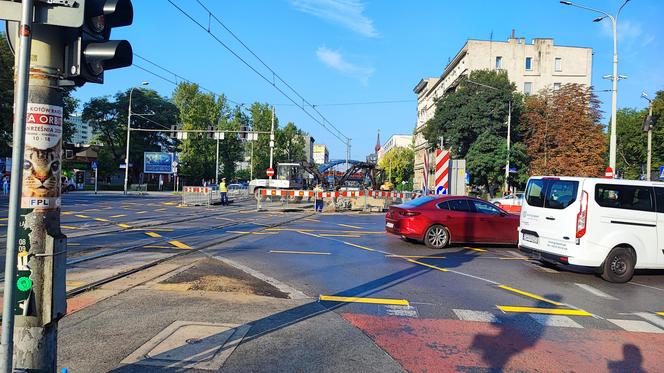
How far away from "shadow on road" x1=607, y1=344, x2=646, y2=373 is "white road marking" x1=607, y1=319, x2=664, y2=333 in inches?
34.6

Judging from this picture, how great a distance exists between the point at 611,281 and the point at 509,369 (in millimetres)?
5865

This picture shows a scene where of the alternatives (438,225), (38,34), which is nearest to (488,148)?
(438,225)

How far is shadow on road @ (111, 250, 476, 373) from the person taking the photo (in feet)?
14.6

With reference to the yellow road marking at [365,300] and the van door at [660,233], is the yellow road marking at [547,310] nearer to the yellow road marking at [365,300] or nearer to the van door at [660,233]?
the yellow road marking at [365,300]

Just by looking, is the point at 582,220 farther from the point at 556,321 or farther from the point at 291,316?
the point at 291,316

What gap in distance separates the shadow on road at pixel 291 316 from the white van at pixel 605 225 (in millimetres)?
2553

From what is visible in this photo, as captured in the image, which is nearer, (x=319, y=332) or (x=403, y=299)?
(x=319, y=332)

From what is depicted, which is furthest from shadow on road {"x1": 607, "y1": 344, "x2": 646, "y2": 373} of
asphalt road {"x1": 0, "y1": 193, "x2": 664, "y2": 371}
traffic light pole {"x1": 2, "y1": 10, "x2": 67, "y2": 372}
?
traffic light pole {"x1": 2, "y1": 10, "x2": 67, "y2": 372}

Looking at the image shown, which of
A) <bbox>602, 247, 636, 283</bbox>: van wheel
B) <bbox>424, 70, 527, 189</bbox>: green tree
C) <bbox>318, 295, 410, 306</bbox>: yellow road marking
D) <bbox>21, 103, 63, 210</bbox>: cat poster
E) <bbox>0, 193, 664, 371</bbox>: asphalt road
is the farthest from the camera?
<bbox>424, 70, 527, 189</bbox>: green tree

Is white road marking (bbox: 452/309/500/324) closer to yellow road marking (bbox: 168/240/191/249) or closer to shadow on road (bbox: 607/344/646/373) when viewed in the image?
shadow on road (bbox: 607/344/646/373)

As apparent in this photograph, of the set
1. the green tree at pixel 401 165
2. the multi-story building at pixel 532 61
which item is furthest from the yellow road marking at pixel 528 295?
the green tree at pixel 401 165

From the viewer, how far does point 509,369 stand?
4434mm

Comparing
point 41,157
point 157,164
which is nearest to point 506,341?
point 41,157

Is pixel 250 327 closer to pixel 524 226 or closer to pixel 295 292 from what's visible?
pixel 295 292
